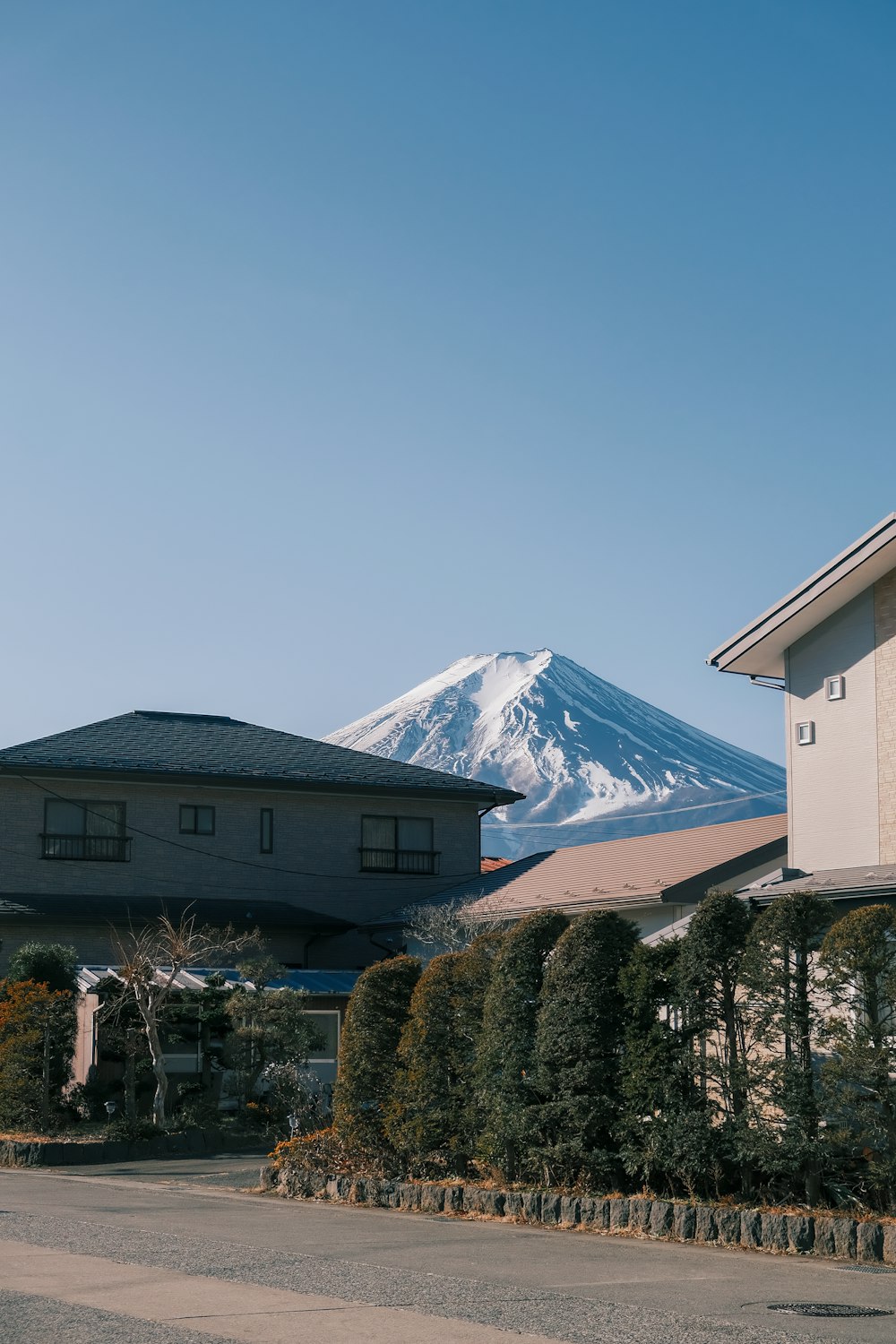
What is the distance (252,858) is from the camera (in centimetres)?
3281

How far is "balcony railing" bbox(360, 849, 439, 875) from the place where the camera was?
34000 mm

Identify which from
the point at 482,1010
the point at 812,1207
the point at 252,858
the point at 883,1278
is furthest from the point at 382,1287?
the point at 252,858

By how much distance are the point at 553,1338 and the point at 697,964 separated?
506cm

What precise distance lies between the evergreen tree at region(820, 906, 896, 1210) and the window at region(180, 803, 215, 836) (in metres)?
22.5

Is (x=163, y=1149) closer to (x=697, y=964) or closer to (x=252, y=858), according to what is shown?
(x=697, y=964)

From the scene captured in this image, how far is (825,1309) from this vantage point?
8523mm

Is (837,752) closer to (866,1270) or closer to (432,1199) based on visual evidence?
(432,1199)

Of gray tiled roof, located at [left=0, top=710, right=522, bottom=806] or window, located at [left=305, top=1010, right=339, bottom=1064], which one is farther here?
gray tiled roof, located at [left=0, top=710, right=522, bottom=806]

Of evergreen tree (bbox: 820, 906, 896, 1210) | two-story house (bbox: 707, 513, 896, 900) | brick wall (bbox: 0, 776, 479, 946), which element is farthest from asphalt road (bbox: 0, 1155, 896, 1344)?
brick wall (bbox: 0, 776, 479, 946)

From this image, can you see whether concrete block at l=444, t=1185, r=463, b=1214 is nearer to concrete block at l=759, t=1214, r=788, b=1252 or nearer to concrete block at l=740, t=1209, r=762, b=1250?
concrete block at l=740, t=1209, r=762, b=1250

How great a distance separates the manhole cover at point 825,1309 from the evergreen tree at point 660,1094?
10.9ft

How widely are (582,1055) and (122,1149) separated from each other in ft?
30.1

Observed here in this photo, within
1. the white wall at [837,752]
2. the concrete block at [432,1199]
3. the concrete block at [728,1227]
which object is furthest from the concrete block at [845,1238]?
the white wall at [837,752]

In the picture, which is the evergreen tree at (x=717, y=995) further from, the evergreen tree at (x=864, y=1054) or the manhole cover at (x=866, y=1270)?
the manhole cover at (x=866, y=1270)
